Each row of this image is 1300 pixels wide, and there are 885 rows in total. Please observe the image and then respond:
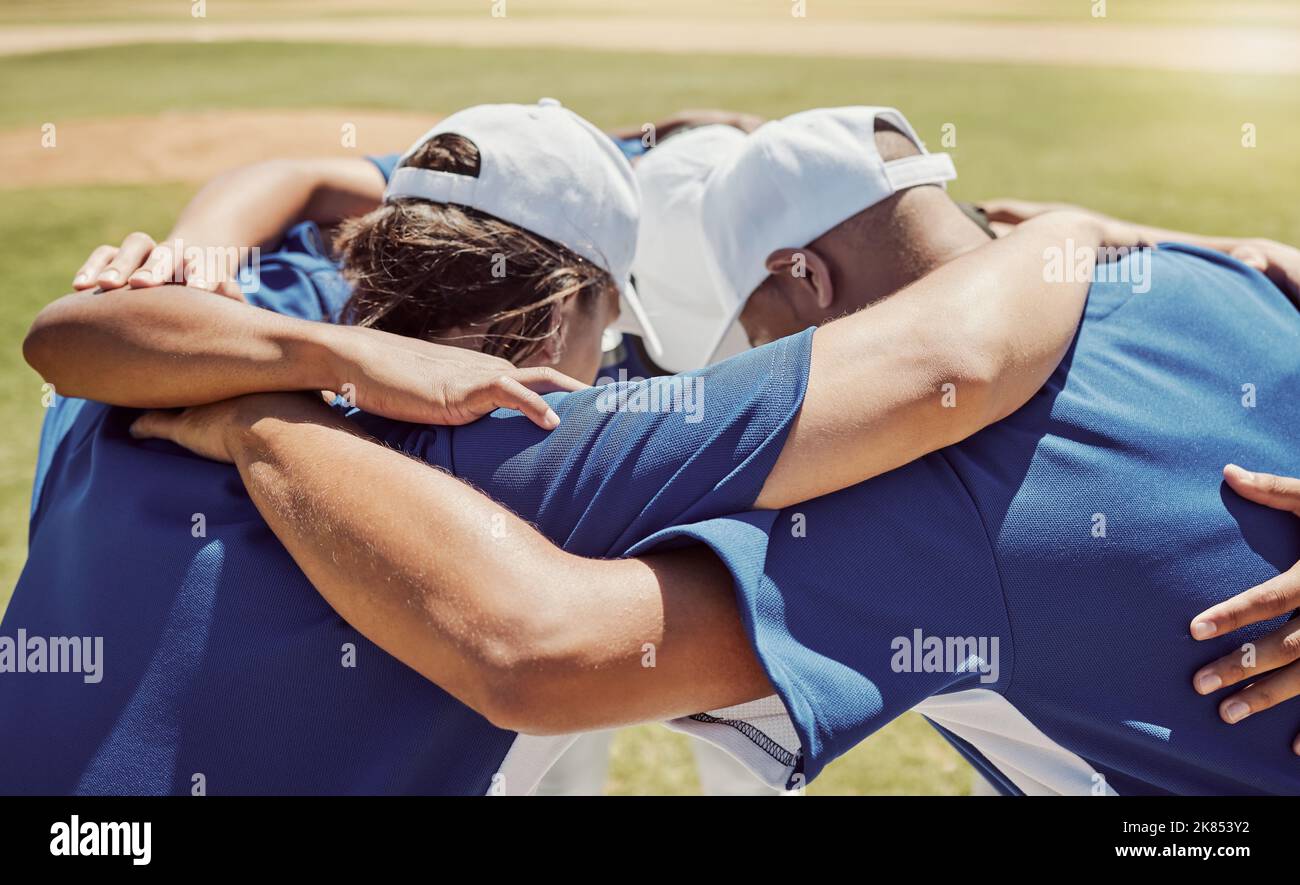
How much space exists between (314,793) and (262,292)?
126 centimetres

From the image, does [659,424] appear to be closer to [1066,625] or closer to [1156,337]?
[1066,625]

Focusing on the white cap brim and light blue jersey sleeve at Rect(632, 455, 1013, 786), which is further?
the white cap brim

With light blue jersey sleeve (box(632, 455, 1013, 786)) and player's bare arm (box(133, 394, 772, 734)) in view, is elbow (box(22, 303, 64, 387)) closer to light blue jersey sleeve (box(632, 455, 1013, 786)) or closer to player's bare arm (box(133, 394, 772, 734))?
player's bare arm (box(133, 394, 772, 734))

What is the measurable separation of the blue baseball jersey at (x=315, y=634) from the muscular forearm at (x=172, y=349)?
24 centimetres

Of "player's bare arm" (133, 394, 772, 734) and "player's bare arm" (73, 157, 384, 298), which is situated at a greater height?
"player's bare arm" (73, 157, 384, 298)

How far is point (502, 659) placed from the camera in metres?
1.56

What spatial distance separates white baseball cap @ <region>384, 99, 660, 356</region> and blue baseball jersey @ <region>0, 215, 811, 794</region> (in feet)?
1.85

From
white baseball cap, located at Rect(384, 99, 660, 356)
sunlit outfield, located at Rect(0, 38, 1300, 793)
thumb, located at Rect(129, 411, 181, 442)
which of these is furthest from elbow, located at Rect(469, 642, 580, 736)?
sunlit outfield, located at Rect(0, 38, 1300, 793)

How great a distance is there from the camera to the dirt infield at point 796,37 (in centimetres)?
1894

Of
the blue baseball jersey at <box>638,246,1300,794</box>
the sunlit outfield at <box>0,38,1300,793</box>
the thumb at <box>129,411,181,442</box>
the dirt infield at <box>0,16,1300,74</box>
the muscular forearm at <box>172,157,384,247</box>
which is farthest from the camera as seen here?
the dirt infield at <box>0,16,1300,74</box>

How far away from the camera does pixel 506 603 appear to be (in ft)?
5.19

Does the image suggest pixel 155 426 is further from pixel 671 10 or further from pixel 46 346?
pixel 671 10

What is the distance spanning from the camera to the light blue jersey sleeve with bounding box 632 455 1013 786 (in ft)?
5.41

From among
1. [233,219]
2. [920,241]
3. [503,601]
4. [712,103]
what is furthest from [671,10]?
[503,601]
